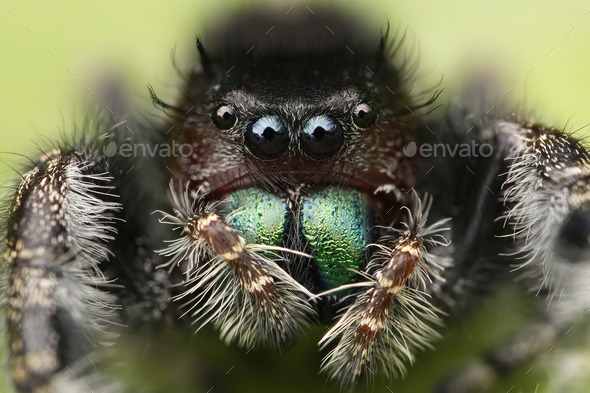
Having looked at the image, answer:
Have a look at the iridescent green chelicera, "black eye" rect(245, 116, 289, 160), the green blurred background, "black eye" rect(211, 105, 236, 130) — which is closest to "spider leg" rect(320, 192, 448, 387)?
the iridescent green chelicera

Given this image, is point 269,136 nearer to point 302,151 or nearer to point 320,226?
point 302,151

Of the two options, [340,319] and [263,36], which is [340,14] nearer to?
[263,36]

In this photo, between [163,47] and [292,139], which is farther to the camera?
[163,47]

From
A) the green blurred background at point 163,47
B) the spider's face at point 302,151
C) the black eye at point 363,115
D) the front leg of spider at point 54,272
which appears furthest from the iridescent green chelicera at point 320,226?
the green blurred background at point 163,47

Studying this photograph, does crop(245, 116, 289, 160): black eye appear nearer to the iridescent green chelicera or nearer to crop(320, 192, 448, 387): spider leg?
the iridescent green chelicera

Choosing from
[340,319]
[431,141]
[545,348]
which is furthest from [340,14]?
[545,348]

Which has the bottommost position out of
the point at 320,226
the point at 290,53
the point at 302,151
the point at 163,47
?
the point at 320,226

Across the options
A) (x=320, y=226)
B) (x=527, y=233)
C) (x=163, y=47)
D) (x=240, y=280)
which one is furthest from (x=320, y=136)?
(x=163, y=47)
